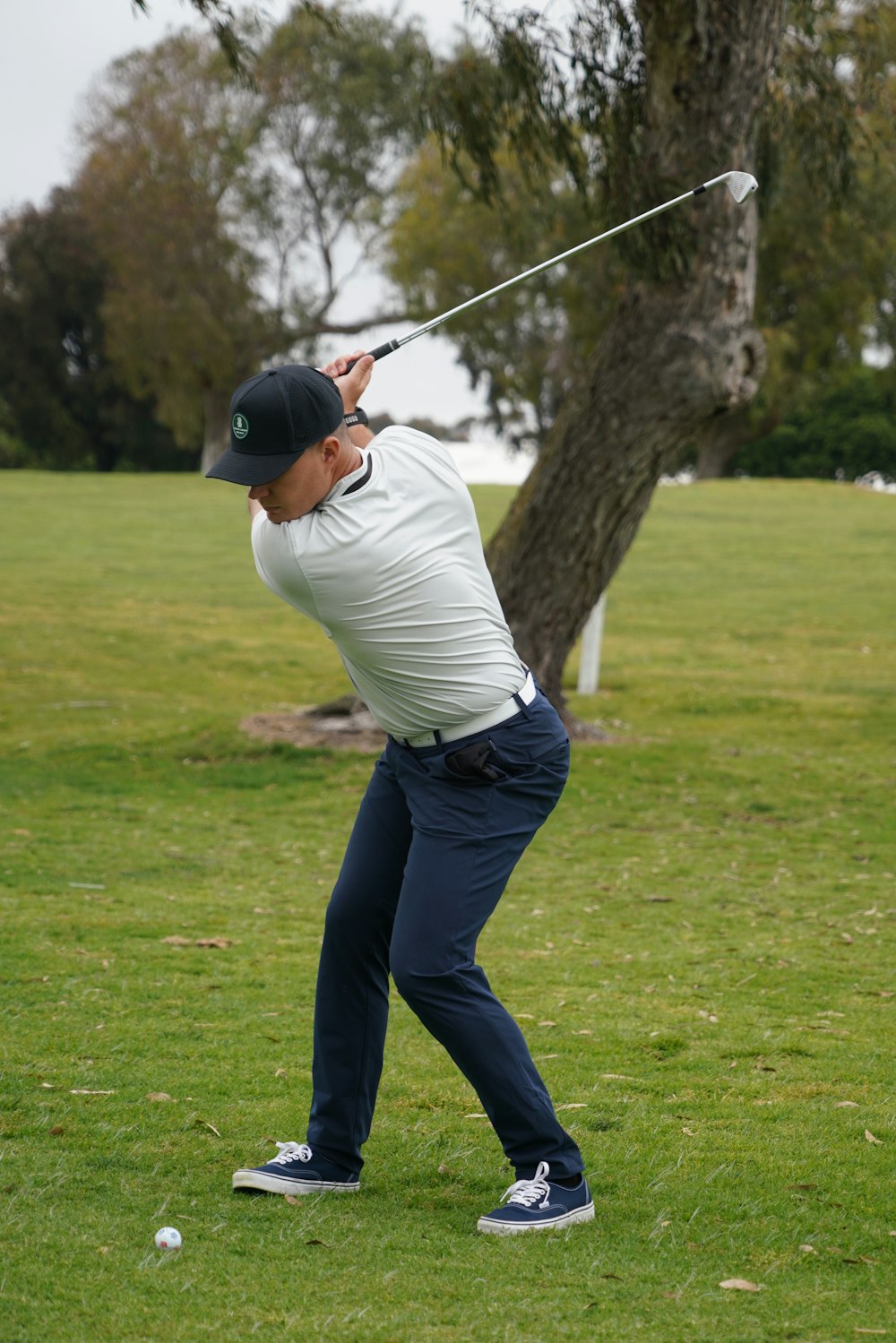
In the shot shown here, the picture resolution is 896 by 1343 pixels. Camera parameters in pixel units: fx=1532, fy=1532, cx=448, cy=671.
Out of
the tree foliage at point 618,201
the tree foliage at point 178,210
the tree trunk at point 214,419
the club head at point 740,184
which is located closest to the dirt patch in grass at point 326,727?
the tree foliage at point 618,201

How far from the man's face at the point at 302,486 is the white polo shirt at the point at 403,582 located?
0.09 ft

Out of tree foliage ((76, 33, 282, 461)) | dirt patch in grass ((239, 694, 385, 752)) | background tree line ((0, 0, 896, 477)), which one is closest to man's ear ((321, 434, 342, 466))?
dirt patch in grass ((239, 694, 385, 752))

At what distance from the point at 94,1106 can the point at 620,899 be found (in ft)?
13.0

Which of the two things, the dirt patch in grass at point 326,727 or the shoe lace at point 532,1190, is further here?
the dirt patch in grass at point 326,727

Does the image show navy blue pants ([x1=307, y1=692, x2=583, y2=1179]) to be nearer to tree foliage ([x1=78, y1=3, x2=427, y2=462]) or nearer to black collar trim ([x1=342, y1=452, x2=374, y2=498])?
black collar trim ([x1=342, y1=452, x2=374, y2=498])

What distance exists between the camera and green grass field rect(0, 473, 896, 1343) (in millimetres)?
3445

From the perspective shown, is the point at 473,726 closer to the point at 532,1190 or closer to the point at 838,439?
the point at 532,1190

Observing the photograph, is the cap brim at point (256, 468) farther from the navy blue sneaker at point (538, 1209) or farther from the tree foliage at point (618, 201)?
the tree foliage at point (618, 201)

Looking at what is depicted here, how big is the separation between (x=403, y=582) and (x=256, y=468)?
0.45m

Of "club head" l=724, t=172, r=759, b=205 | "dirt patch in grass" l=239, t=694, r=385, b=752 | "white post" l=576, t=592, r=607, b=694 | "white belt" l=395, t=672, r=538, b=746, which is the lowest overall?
"dirt patch in grass" l=239, t=694, r=385, b=752

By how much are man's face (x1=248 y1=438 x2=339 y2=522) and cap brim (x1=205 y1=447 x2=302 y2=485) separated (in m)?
0.02

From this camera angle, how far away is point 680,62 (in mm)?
10773

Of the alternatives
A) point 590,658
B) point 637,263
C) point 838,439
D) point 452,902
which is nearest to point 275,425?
point 452,902

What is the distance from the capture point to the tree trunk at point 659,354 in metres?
10.7
